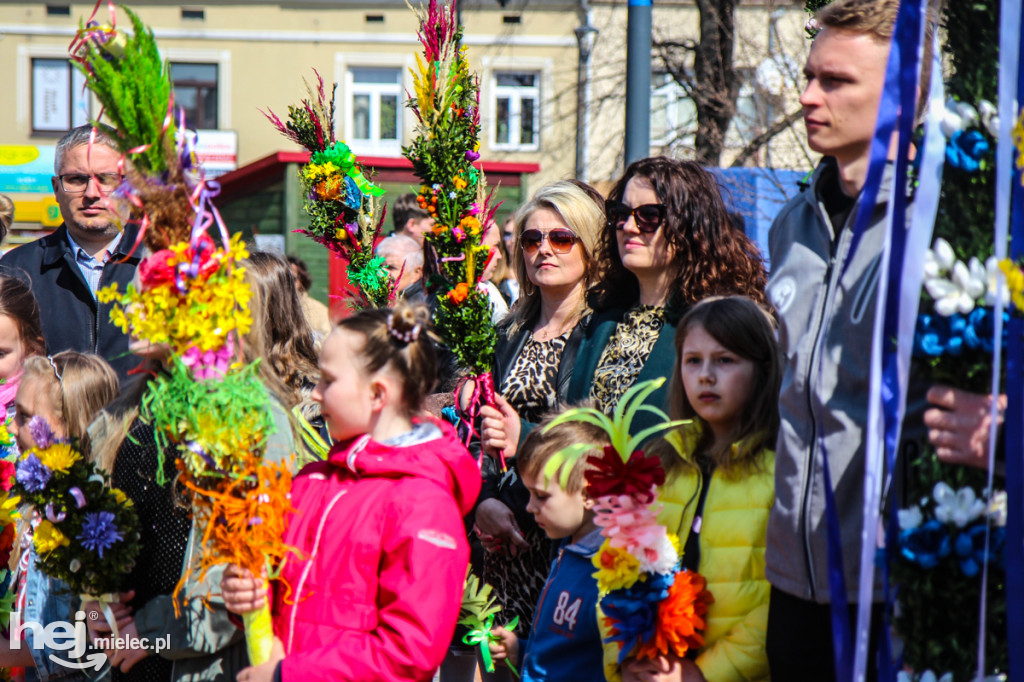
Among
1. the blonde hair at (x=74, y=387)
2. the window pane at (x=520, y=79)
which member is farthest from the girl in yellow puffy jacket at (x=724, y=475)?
the window pane at (x=520, y=79)

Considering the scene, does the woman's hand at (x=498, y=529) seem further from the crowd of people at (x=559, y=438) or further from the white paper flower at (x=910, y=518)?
the white paper flower at (x=910, y=518)

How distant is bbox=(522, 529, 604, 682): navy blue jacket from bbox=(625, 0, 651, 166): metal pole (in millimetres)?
3877

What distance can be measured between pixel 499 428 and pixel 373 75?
908 inches

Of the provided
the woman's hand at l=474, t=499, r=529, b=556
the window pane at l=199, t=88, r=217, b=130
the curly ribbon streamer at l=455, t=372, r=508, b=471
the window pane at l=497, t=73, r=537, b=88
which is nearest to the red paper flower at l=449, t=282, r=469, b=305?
the curly ribbon streamer at l=455, t=372, r=508, b=471

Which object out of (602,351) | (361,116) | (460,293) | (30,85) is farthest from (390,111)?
(460,293)

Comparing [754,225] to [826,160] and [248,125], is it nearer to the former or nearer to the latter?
[826,160]

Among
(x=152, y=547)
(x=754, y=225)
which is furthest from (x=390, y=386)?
(x=754, y=225)

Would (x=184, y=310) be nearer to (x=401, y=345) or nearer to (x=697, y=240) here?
(x=401, y=345)

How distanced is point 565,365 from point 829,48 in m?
1.68

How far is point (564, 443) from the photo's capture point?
3309mm

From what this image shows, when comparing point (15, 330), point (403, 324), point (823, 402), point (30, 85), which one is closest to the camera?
point (823, 402)

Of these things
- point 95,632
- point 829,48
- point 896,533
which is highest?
point 829,48

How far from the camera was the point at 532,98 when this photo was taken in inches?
981
